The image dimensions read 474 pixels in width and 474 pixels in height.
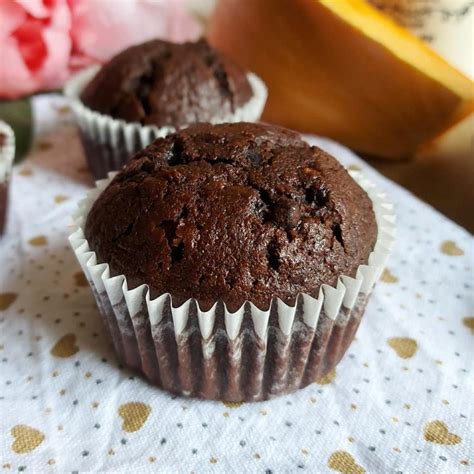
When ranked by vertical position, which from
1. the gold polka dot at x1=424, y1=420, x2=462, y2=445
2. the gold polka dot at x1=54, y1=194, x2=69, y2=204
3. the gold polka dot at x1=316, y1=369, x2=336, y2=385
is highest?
the gold polka dot at x1=424, y1=420, x2=462, y2=445

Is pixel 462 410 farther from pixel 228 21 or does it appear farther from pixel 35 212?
pixel 228 21

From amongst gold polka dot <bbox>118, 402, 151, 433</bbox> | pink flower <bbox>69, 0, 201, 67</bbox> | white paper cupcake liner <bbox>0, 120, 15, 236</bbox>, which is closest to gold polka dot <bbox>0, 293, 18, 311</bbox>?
white paper cupcake liner <bbox>0, 120, 15, 236</bbox>

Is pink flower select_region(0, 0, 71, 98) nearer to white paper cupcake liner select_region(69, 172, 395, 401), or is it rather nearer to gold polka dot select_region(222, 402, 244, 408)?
white paper cupcake liner select_region(69, 172, 395, 401)

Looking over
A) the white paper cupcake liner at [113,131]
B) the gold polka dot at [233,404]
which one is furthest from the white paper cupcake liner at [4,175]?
the gold polka dot at [233,404]

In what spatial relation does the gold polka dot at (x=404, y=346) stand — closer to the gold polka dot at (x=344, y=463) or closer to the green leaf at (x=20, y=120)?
the gold polka dot at (x=344, y=463)

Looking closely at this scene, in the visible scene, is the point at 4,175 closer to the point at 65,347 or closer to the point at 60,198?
the point at 60,198

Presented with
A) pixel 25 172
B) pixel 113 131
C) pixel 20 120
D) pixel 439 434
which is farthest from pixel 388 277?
pixel 20 120
